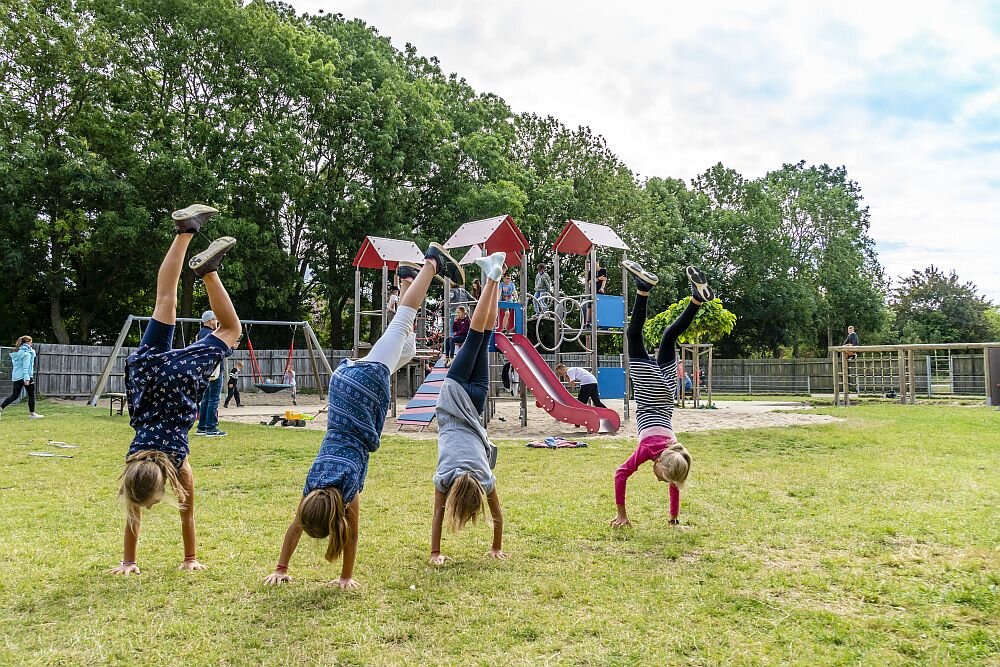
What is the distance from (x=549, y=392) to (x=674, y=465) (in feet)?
26.1

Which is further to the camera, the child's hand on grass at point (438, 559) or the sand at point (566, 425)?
the sand at point (566, 425)

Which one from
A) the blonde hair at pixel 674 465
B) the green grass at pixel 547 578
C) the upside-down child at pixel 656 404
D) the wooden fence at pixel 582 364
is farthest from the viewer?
the wooden fence at pixel 582 364

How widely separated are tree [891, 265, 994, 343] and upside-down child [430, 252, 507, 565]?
4612 cm

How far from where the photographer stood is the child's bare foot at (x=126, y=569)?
14.5 ft

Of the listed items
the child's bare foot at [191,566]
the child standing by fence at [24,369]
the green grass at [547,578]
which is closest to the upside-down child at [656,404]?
the green grass at [547,578]

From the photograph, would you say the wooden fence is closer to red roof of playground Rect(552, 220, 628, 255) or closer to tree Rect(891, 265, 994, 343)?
red roof of playground Rect(552, 220, 628, 255)

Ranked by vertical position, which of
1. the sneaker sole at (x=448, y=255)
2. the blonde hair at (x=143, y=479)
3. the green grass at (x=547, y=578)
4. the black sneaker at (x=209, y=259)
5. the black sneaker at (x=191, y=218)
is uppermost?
the black sneaker at (x=191, y=218)

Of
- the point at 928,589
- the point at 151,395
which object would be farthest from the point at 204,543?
the point at 928,589

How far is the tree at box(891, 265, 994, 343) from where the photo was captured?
45.0 metres

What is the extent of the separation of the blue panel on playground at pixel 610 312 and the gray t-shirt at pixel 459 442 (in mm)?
11034

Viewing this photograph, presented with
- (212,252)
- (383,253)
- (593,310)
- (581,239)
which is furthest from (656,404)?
(383,253)

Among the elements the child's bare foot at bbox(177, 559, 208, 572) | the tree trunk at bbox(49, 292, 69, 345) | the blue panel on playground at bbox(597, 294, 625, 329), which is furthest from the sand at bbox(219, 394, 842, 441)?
the tree trunk at bbox(49, 292, 69, 345)

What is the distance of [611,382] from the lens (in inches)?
617

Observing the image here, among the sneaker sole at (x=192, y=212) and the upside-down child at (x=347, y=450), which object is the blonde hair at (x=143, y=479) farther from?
the sneaker sole at (x=192, y=212)
